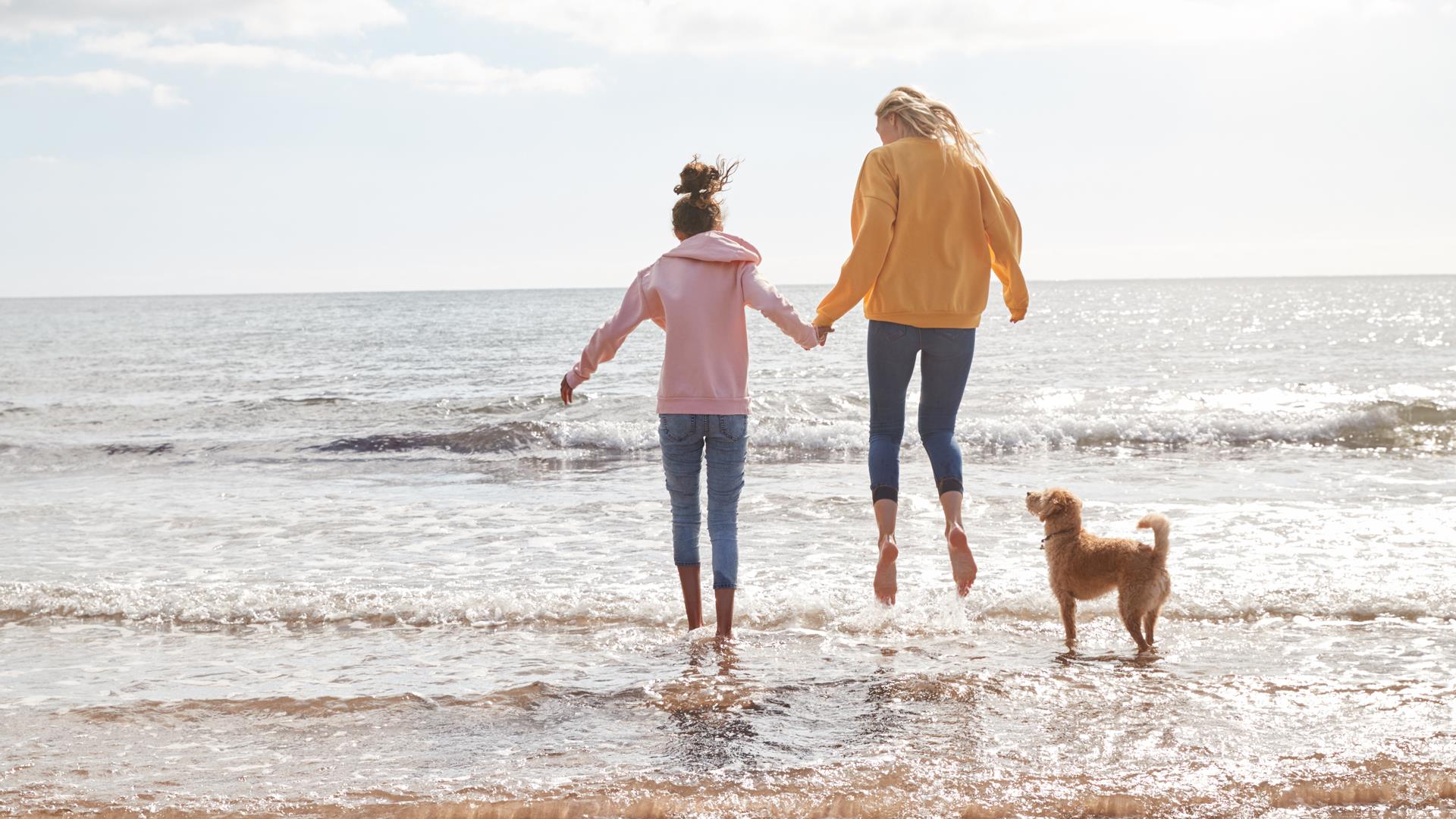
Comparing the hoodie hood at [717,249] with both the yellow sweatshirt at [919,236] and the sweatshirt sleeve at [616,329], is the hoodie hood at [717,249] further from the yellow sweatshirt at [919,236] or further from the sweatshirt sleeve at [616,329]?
the yellow sweatshirt at [919,236]

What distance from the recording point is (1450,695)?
3686mm

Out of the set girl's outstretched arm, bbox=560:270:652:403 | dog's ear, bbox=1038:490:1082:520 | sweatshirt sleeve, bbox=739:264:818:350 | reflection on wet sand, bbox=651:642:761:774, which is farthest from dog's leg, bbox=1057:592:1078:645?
girl's outstretched arm, bbox=560:270:652:403

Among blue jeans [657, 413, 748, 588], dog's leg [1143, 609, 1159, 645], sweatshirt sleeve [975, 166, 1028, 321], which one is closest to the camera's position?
dog's leg [1143, 609, 1159, 645]

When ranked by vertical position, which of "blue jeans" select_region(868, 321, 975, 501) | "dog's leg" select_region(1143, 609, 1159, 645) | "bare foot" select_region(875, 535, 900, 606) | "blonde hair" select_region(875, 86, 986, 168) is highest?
"blonde hair" select_region(875, 86, 986, 168)

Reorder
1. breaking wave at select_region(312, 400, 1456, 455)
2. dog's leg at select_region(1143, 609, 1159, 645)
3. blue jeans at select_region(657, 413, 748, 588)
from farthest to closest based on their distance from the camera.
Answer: breaking wave at select_region(312, 400, 1456, 455), blue jeans at select_region(657, 413, 748, 588), dog's leg at select_region(1143, 609, 1159, 645)

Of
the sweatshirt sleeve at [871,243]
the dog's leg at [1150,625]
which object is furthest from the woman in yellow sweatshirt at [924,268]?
the dog's leg at [1150,625]

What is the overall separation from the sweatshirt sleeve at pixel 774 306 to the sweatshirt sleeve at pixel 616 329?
0.44 metres

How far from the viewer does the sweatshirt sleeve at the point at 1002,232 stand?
4.63m

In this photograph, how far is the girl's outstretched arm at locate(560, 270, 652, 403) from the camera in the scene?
448 cm

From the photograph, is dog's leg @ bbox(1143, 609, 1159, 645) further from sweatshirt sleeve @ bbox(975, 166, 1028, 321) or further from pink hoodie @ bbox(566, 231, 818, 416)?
pink hoodie @ bbox(566, 231, 818, 416)

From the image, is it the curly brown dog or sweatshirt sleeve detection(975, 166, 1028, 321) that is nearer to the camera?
the curly brown dog

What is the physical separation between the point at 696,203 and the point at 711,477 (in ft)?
3.79

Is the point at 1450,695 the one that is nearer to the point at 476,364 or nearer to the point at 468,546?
the point at 468,546

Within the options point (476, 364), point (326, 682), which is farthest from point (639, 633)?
point (476, 364)
